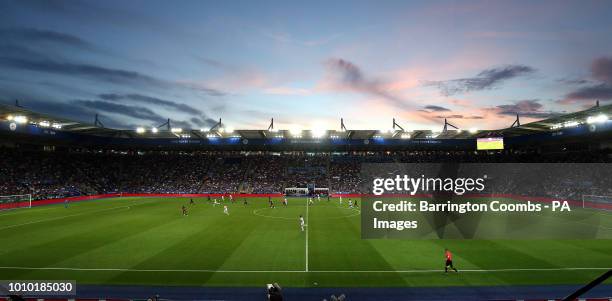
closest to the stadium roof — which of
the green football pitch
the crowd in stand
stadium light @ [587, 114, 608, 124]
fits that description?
stadium light @ [587, 114, 608, 124]

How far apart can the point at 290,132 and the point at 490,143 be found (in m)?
39.5

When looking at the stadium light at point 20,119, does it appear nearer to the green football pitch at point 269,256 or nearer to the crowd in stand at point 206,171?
the crowd in stand at point 206,171

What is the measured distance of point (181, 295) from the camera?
16.3 metres

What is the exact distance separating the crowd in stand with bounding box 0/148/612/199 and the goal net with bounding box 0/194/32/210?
2.64 m

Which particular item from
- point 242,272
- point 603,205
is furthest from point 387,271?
point 603,205

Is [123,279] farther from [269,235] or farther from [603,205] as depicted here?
[603,205]

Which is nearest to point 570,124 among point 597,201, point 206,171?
point 597,201

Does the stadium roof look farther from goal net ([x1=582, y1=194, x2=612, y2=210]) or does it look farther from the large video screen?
goal net ([x1=582, y1=194, x2=612, y2=210])

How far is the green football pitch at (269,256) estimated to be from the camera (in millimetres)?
18547

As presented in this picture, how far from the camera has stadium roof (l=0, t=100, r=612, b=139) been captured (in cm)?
4959

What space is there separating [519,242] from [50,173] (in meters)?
74.9

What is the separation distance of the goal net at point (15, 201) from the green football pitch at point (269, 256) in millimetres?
15323

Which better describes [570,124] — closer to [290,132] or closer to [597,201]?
[597,201]

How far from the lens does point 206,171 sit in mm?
86438
